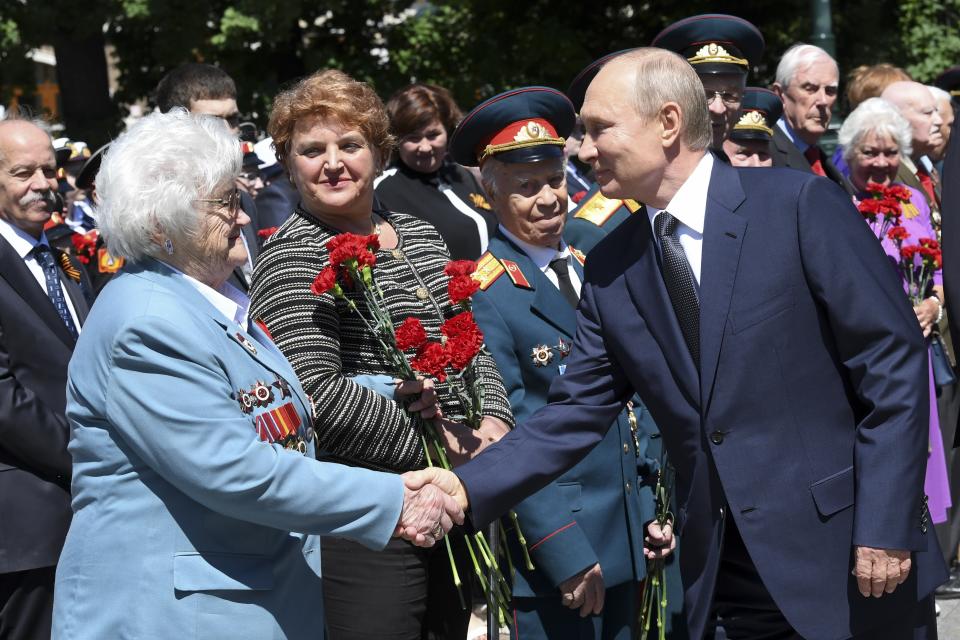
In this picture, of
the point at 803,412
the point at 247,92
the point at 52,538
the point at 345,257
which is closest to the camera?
the point at 803,412

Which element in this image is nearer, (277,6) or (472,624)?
(472,624)

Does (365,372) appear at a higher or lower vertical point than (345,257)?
lower

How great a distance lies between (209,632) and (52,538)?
172cm

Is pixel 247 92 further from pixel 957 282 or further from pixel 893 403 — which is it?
pixel 893 403

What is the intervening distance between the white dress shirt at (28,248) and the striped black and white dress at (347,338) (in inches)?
54.0

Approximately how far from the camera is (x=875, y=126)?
21.7 ft

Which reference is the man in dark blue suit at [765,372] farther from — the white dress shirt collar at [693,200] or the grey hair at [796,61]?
the grey hair at [796,61]

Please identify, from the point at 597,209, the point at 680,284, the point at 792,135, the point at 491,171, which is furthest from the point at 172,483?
the point at 792,135

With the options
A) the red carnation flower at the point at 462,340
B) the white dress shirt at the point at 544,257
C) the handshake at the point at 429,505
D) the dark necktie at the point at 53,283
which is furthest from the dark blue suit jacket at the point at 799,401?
the dark necktie at the point at 53,283

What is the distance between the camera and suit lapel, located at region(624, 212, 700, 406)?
3.29 m

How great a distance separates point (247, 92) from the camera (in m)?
16.9

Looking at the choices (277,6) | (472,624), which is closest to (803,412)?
(472,624)

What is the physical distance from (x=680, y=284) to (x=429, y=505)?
2.87 feet

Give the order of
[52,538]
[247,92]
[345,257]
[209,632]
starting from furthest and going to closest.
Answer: [247,92] → [52,538] → [345,257] → [209,632]
